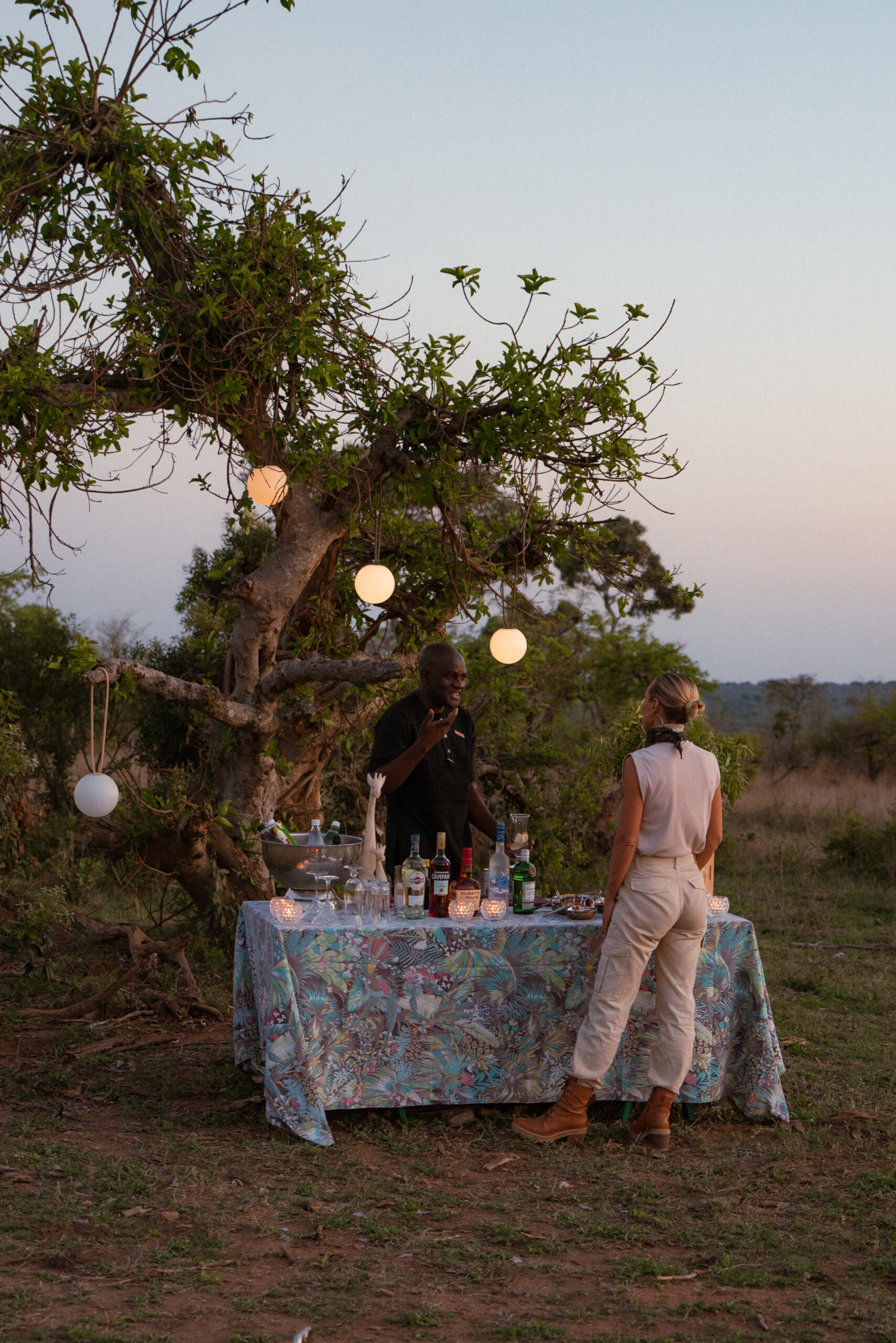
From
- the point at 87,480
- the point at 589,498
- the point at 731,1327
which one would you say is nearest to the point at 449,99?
the point at 589,498

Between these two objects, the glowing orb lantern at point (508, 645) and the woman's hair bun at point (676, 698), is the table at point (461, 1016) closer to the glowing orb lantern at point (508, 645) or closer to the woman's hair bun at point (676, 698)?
the woman's hair bun at point (676, 698)

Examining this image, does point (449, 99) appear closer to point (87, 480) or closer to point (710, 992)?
point (87, 480)

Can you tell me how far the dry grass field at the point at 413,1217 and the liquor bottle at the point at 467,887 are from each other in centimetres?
82

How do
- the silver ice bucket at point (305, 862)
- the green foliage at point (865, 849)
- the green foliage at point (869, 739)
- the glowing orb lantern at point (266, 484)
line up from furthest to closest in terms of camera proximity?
the green foliage at point (869, 739) → the green foliage at point (865, 849) → the glowing orb lantern at point (266, 484) → the silver ice bucket at point (305, 862)

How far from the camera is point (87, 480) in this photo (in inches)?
205

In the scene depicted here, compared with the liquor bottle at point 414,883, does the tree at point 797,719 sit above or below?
above

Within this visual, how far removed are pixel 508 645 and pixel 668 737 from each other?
5.73 feet

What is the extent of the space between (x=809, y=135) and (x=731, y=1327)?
28.0 ft

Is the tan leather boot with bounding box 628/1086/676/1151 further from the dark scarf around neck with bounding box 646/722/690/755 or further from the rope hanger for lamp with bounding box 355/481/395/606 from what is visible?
the rope hanger for lamp with bounding box 355/481/395/606

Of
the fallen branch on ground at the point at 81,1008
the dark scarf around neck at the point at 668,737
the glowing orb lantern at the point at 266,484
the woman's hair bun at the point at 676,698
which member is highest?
the glowing orb lantern at the point at 266,484

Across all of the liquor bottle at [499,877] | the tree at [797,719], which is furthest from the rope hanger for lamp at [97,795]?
the tree at [797,719]

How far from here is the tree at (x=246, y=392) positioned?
16.6 ft

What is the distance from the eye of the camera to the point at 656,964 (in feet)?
13.6

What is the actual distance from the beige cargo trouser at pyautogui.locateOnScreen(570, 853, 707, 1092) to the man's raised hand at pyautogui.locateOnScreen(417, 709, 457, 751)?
889 mm
